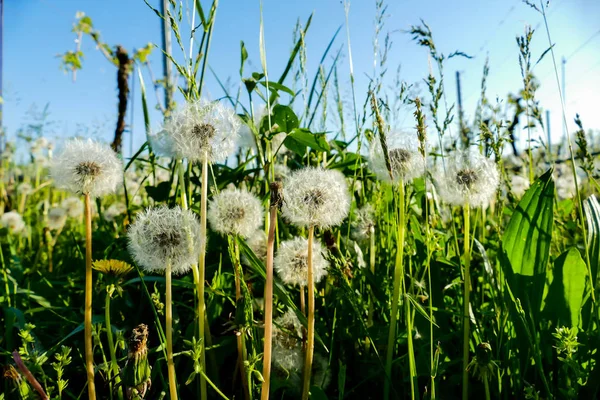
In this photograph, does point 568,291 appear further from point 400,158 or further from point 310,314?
point 310,314

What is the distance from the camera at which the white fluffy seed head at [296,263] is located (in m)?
1.29

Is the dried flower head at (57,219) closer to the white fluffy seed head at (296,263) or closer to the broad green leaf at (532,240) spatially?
the white fluffy seed head at (296,263)

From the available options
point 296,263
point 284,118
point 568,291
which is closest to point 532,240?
point 568,291

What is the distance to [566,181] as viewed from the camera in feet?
15.6

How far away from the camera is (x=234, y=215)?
1235 mm

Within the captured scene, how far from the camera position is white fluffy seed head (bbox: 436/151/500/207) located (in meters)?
1.26

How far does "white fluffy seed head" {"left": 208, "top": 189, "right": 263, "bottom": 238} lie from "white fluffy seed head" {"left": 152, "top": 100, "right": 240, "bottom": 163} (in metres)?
0.16

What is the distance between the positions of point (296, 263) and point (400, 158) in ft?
1.28

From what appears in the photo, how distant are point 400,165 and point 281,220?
26.1 inches

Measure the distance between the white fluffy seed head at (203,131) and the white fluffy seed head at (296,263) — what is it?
35 centimetres

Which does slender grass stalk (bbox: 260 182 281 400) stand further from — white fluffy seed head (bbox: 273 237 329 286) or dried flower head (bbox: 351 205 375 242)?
dried flower head (bbox: 351 205 375 242)

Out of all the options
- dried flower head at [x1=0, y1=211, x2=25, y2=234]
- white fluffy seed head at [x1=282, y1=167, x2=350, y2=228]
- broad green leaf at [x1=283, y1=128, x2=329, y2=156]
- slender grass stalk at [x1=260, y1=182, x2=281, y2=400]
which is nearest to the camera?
slender grass stalk at [x1=260, y1=182, x2=281, y2=400]

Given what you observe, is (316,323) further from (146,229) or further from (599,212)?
(599,212)

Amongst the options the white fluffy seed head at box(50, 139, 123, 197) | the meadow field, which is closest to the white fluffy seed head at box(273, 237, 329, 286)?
the meadow field
